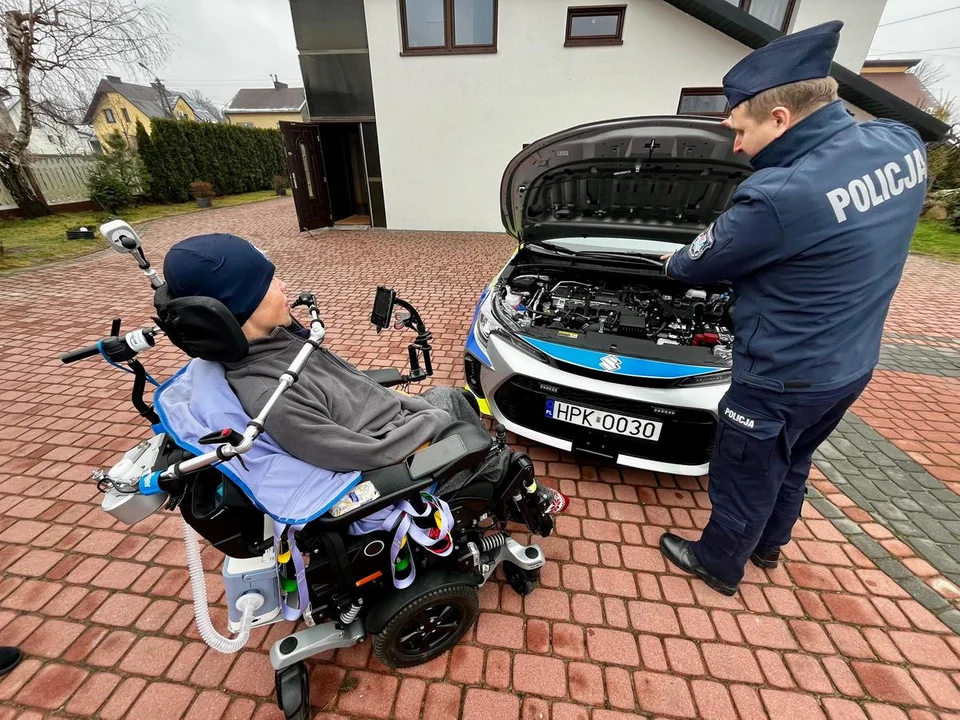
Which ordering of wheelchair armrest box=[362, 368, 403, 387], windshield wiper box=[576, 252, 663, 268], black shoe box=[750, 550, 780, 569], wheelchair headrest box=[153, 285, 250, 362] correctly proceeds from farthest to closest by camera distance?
windshield wiper box=[576, 252, 663, 268]
black shoe box=[750, 550, 780, 569]
wheelchair armrest box=[362, 368, 403, 387]
wheelchair headrest box=[153, 285, 250, 362]

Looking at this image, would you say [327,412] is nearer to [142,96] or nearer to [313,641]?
[313,641]

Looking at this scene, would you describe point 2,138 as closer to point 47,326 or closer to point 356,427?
point 47,326

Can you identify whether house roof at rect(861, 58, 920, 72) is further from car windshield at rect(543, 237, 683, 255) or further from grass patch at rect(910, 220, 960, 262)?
car windshield at rect(543, 237, 683, 255)

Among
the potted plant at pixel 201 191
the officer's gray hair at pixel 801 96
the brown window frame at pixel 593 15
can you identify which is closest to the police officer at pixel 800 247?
the officer's gray hair at pixel 801 96

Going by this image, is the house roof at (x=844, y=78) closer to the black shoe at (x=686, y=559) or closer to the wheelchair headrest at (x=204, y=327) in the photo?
the black shoe at (x=686, y=559)

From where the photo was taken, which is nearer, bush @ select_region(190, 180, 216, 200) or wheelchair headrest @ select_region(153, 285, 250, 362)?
wheelchair headrest @ select_region(153, 285, 250, 362)

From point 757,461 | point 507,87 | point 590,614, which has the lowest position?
point 590,614

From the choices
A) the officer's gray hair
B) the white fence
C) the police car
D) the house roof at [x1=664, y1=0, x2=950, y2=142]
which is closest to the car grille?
the police car

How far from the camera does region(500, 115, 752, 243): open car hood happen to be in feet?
8.52

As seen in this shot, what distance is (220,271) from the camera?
3.81 feet

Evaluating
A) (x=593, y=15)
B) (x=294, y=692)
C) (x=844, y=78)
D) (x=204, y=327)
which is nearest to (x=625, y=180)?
(x=204, y=327)

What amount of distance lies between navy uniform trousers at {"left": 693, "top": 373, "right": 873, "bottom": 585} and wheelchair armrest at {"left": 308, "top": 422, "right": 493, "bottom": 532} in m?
1.04

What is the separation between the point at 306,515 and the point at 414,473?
34 centimetres

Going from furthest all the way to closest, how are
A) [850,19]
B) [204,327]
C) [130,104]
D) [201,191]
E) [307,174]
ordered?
[130,104] < [201,191] < [307,174] < [850,19] < [204,327]
